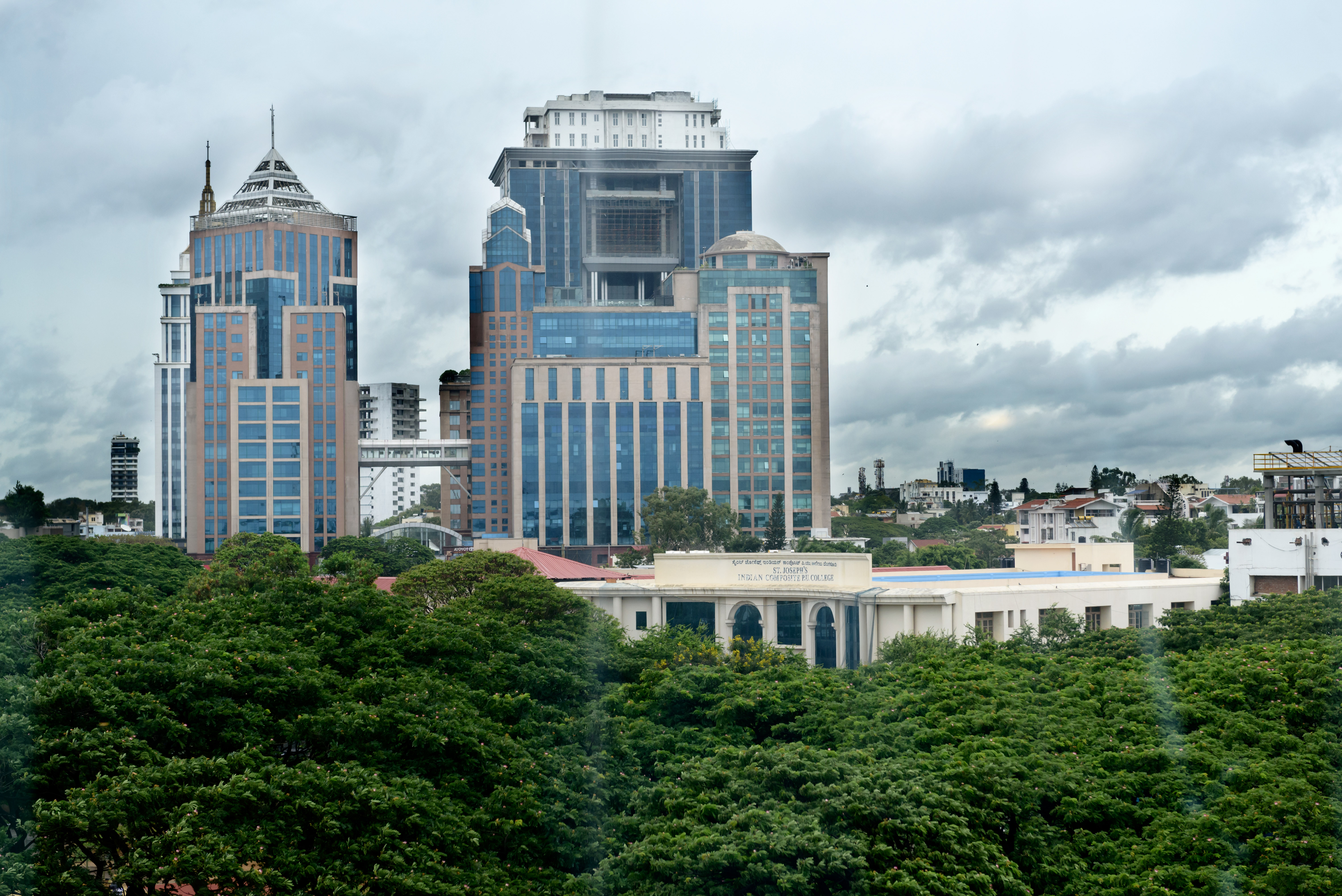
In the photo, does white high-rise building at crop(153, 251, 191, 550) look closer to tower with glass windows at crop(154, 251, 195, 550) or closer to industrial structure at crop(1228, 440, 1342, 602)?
tower with glass windows at crop(154, 251, 195, 550)

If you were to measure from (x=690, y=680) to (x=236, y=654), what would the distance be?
30.0 ft

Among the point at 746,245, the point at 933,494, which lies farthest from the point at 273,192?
the point at 933,494

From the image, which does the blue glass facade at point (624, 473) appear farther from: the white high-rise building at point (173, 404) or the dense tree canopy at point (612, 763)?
the dense tree canopy at point (612, 763)

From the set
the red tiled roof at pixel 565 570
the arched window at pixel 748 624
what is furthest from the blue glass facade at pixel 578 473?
the arched window at pixel 748 624

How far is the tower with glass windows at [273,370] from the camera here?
3730 inches

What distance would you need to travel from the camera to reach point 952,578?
49.0m

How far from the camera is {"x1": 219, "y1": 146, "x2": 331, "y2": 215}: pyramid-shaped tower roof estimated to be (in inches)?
4188

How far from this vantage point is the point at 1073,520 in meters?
98.8

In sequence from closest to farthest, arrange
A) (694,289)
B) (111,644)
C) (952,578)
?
(111,644) < (952,578) < (694,289)

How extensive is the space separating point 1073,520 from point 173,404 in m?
90.5

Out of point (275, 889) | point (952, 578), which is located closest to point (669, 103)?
point (952, 578)

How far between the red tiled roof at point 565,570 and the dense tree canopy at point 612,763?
22.5m

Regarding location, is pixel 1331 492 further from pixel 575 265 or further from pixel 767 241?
pixel 575 265

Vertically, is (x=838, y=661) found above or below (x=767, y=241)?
below
